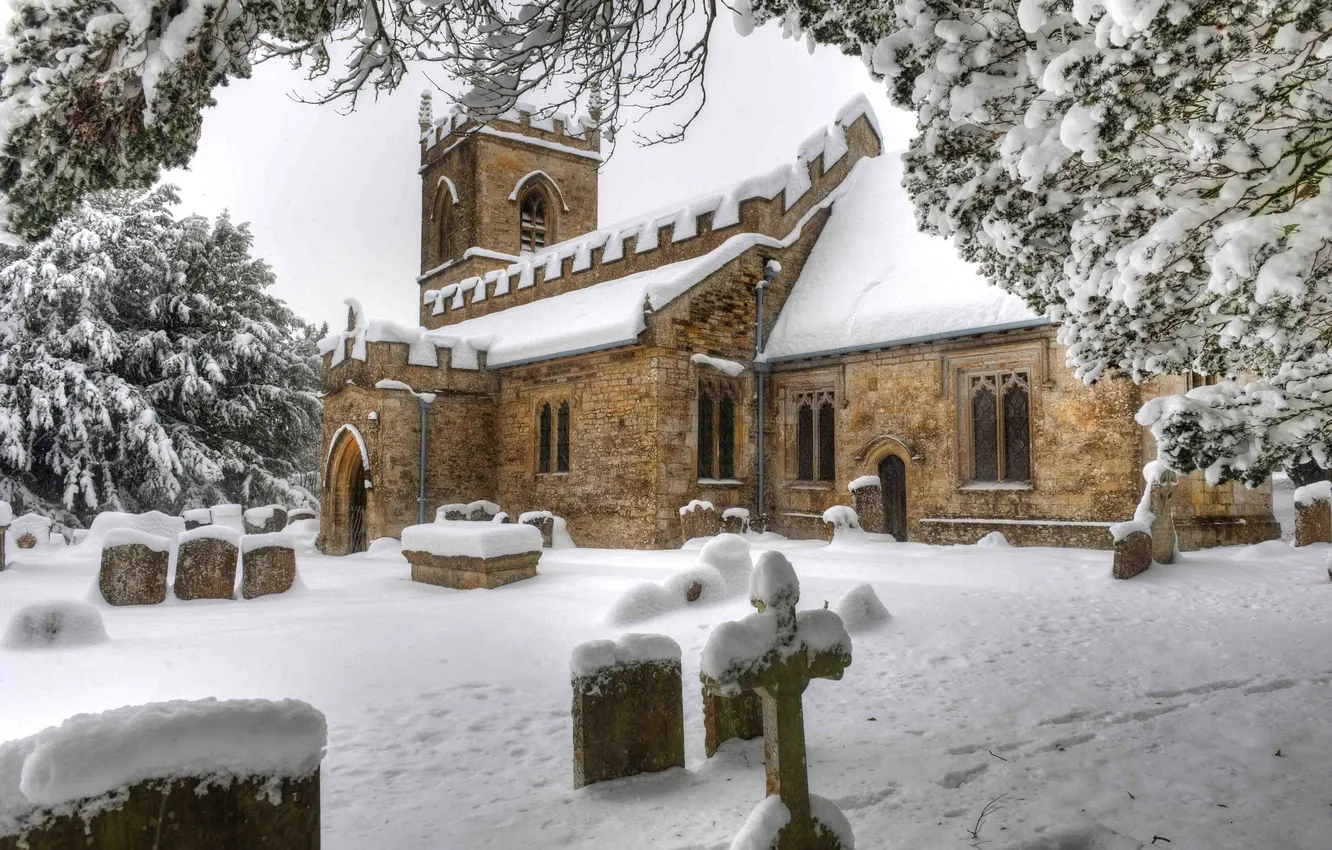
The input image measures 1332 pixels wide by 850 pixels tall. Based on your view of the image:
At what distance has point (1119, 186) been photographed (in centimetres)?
455

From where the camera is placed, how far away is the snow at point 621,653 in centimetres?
439

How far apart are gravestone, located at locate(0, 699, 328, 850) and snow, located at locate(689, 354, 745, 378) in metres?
14.1

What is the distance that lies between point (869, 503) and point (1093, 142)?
11730 mm

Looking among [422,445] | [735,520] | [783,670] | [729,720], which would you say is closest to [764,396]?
[735,520]

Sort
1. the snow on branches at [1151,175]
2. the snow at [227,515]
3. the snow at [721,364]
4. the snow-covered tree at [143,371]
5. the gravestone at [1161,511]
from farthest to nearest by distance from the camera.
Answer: the snow-covered tree at [143,371]
the snow at [227,515]
the snow at [721,364]
the gravestone at [1161,511]
the snow on branches at [1151,175]

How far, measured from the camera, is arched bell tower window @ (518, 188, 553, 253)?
2902cm

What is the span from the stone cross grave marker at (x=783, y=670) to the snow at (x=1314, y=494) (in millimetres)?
12072

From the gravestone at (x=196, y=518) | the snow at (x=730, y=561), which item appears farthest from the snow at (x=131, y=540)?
the gravestone at (x=196, y=518)

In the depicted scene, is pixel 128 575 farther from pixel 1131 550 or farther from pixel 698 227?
pixel 698 227

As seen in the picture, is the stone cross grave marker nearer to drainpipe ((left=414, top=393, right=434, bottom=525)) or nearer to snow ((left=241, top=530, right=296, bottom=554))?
snow ((left=241, top=530, right=296, bottom=554))

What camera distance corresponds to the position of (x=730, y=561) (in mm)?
9891

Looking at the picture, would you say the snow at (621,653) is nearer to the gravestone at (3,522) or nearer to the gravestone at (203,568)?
the gravestone at (203,568)

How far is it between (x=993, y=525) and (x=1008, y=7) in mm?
11535

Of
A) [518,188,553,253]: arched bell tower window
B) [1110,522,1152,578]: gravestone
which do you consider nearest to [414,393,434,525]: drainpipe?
[518,188,553,253]: arched bell tower window
